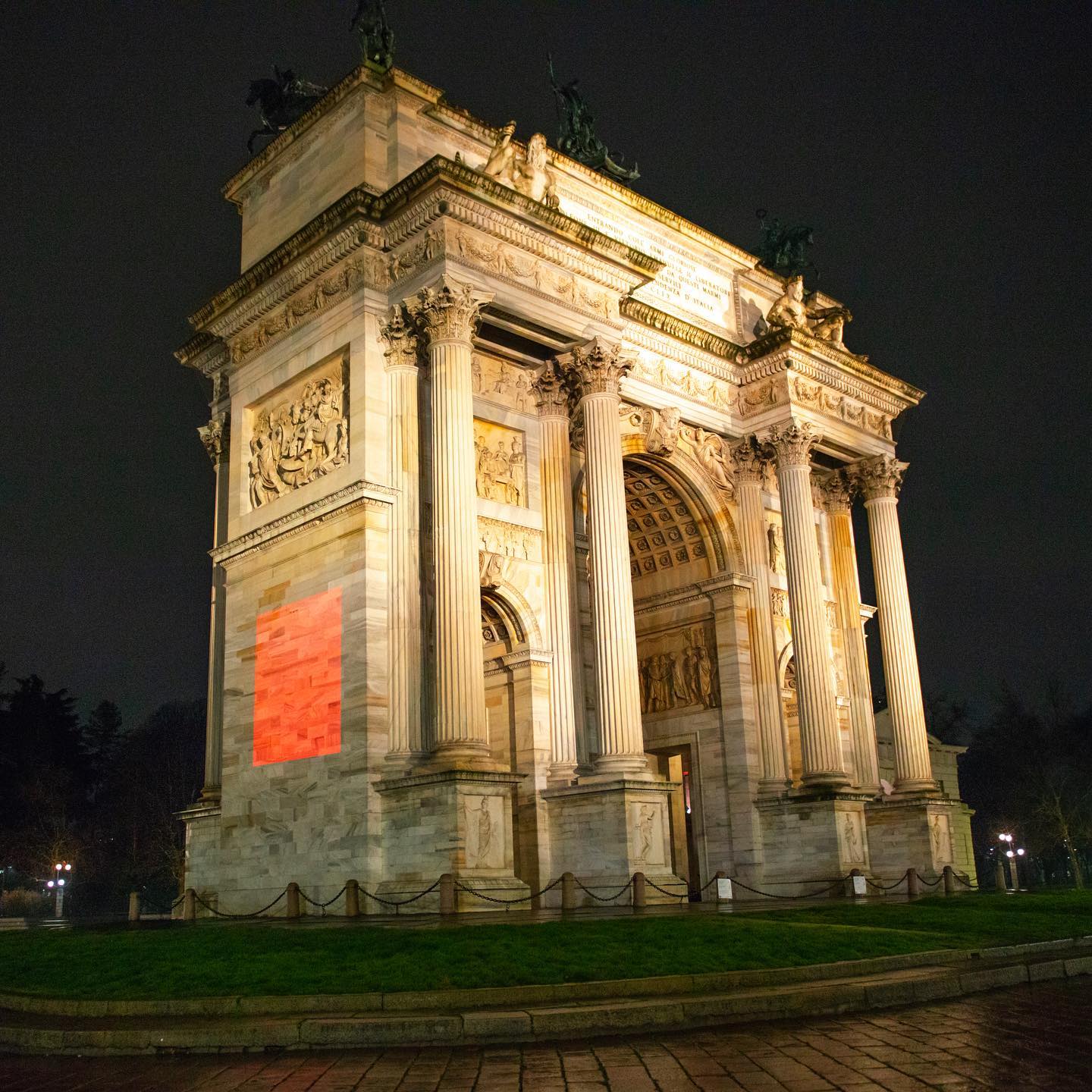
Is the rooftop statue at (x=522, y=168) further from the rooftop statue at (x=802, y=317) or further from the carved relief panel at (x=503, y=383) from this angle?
the rooftop statue at (x=802, y=317)

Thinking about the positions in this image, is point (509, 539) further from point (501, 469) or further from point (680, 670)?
point (680, 670)

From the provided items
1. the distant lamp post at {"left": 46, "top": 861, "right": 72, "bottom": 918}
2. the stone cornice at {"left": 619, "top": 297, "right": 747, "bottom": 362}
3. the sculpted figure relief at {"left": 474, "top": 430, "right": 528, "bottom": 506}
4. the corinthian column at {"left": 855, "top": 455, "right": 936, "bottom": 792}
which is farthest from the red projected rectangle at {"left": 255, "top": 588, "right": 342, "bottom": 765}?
the distant lamp post at {"left": 46, "top": 861, "right": 72, "bottom": 918}

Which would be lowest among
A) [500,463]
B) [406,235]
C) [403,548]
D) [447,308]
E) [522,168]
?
[403,548]

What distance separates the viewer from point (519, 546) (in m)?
29.6

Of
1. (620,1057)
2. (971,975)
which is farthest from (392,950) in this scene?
(971,975)

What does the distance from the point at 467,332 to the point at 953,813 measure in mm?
22997

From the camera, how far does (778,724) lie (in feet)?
114

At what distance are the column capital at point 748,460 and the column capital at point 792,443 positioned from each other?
91 centimetres

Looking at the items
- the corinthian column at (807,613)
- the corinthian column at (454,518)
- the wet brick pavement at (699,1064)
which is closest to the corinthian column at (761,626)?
the corinthian column at (807,613)

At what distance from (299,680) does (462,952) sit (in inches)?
596

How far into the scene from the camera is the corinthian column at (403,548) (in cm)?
2533

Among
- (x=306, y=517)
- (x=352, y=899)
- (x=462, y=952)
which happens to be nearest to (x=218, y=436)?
(x=306, y=517)

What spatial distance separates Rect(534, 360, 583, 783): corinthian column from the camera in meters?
28.0

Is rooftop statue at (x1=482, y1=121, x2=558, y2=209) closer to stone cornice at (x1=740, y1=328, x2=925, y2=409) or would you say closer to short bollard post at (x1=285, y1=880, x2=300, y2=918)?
stone cornice at (x1=740, y1=328, x2=925, y2=409)
